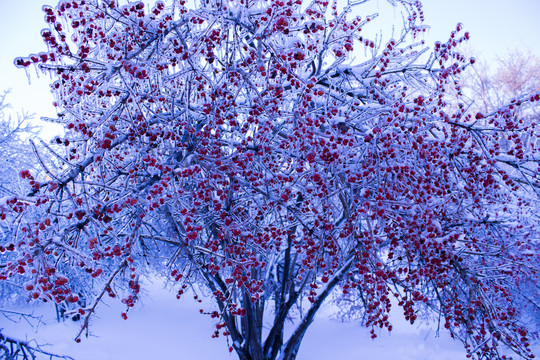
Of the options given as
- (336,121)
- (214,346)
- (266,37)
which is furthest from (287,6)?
(214,346)

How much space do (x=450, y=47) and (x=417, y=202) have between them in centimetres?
241

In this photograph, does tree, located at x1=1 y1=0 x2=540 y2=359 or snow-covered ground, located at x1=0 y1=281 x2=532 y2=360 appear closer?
tree, located at x1=1 y1=0 x2=540 y2=359

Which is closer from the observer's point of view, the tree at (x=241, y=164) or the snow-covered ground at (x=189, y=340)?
the tree at (x=241, y=164)

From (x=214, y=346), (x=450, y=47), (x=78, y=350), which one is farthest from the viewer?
(x=214, y=346)

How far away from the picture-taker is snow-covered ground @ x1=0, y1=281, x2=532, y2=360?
456 inches

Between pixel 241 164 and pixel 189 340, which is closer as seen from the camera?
pixel 241 164

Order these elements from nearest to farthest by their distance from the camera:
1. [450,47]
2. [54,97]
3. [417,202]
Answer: [417,202] → [54,97] → [450,47]

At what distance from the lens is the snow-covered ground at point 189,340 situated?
1159 cm

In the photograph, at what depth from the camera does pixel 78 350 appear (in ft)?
37.9

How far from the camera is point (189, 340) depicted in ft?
43.7

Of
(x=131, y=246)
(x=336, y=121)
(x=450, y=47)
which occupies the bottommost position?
(x=131, y=246)

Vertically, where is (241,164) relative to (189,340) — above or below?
below

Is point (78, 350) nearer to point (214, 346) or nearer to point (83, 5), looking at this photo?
point (214, 346)

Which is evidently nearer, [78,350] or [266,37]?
[266,37]
